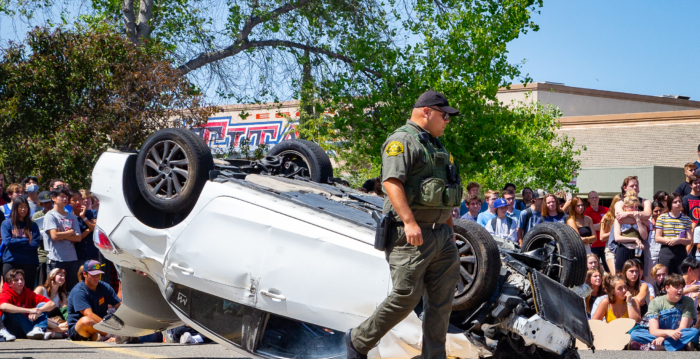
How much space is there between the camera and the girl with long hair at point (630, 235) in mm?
9031

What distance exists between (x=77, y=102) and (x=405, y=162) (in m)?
10.6

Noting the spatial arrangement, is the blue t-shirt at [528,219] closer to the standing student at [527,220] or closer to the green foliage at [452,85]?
the standing student at [527,220]

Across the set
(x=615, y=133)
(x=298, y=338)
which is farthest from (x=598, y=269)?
(x=615, y=133)

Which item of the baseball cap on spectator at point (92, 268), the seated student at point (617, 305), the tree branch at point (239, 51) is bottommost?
the seated student at point (617, 305)

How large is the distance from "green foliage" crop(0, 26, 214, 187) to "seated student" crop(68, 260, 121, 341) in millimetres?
5043

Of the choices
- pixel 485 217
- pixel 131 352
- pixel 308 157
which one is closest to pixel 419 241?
pixel 308 157

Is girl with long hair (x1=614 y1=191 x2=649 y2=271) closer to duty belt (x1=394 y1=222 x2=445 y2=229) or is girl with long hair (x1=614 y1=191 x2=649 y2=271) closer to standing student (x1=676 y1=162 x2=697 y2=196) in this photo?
standing student (x1=676 y1=162 x2=697 y2=196)

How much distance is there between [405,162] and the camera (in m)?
4.11

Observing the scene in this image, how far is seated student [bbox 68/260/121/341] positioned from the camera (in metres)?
7.73

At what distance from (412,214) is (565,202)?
6571mm

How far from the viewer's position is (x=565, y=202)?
396 inches

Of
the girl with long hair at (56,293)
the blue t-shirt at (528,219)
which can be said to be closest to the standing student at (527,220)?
the blue t-shirt at (528,219)

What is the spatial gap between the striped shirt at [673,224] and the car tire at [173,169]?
619cm

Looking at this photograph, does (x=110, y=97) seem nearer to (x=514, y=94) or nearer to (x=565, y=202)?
(x=565, y=202)
